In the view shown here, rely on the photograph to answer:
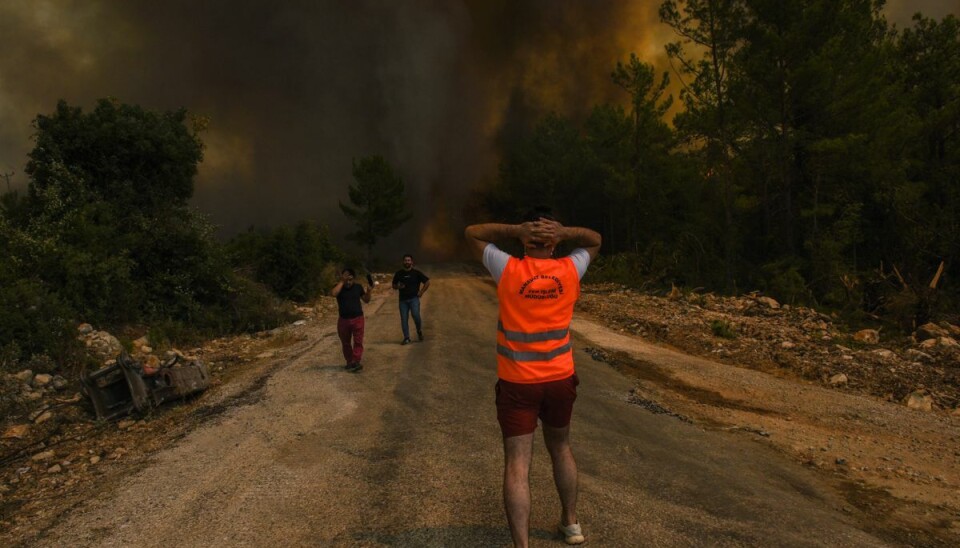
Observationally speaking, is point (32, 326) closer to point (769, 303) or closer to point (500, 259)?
point (500, 259)

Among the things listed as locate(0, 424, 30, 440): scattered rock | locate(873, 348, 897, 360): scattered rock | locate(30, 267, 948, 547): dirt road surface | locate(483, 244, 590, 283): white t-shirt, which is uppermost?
locate(483, 244, 590, 283): white t-shirt

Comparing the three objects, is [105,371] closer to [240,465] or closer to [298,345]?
[240,465]

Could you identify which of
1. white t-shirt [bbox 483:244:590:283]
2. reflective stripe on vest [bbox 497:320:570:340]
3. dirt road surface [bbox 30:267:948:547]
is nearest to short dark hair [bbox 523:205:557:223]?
white t-shirt [bbox 483:244:590:283]

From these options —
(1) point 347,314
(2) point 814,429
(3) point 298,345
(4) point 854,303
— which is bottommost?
(4) point 854,303

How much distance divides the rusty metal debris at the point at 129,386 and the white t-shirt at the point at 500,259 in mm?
5934

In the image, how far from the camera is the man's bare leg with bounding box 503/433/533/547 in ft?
9.78

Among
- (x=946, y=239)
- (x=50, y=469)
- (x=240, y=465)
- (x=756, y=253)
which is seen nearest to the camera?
(x=240, y=465)

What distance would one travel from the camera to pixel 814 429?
21.0ft

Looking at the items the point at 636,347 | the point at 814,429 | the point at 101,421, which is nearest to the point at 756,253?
the point at 636,347

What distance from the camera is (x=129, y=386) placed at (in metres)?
6.73

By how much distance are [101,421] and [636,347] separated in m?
9.97

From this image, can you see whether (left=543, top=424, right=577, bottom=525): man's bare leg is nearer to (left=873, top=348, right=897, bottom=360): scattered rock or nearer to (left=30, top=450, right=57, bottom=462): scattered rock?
(left=30, top=450, right=57, bottom=462): scattered rock

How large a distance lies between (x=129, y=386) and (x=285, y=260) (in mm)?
14290

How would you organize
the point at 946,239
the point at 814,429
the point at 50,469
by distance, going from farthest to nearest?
1. the point at 946,239
2. the point at 814,429
3. the point at 50,469
